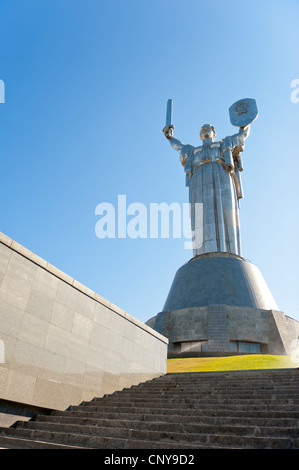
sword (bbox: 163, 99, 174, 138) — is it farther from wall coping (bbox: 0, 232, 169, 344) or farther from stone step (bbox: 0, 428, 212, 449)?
stone step (bbox: 0, 428, 212, 449)

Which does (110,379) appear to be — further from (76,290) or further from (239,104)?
(239,104)

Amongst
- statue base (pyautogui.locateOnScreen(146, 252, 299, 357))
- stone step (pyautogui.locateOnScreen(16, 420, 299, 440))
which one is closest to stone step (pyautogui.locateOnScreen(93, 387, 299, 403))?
stone step (pyautogui.locateOnScreen(16, 420, 299, 440))

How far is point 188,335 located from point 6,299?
17987 mm

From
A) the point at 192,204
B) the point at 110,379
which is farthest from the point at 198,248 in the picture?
the point at 110,379

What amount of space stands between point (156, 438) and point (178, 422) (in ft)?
2.78

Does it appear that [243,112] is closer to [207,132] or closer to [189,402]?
[207,132]

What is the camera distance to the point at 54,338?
26.5 ft

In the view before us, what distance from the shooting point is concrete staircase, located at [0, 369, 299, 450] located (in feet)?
15.6

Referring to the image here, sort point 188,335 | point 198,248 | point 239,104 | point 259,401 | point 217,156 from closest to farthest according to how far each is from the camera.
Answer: point 259,401 < point 188,335 < point 198,248 < point 217,156 < point 239,104

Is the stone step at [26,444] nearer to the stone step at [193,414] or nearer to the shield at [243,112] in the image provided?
the stone step at [193,414]

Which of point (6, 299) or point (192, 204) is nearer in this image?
point (6, 299)

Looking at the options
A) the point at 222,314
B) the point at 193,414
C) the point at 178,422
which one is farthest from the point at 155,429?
the point at 222,314

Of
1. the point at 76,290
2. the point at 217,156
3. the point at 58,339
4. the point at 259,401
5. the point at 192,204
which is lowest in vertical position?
the point at 259,401
